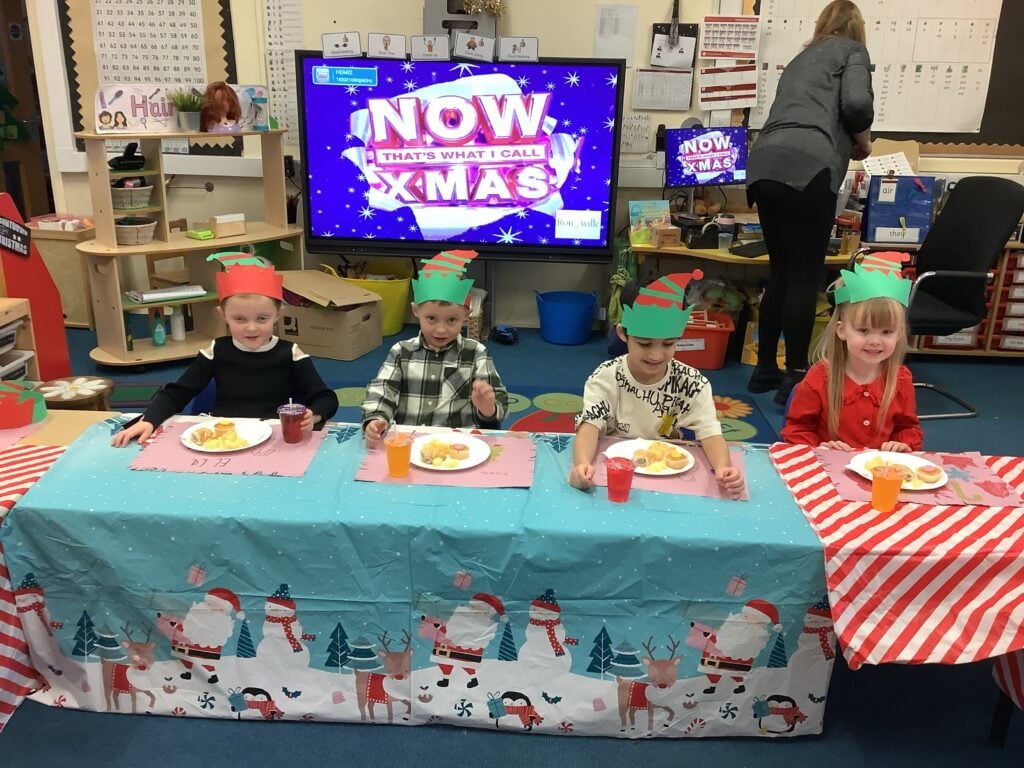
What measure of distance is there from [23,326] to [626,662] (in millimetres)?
2408

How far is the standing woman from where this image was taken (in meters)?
3.69

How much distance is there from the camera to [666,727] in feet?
6.39

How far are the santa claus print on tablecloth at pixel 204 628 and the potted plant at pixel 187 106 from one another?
303cm

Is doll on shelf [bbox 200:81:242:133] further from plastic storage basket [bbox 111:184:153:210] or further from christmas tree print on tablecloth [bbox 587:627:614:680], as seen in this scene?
christmas tree print on tablecloth [bbox 587:627:614:680]

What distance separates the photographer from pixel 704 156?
4.67 m

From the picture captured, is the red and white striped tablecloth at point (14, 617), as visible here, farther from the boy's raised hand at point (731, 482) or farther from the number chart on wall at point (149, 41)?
the number chart on wall at point (149, 41)

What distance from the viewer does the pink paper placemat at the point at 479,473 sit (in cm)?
189

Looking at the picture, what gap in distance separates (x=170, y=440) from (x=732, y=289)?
345cm

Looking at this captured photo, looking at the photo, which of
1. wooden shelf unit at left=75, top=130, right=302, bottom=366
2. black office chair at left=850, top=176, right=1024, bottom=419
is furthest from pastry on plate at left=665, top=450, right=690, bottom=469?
wooden shelf unit at left=75, top=130, right=302, bottom=366

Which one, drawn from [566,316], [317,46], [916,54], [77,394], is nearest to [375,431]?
[77,394]

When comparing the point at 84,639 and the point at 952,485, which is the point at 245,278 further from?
the point at 952,485

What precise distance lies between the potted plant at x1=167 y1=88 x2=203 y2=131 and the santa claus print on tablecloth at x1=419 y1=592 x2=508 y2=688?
324 centimetres

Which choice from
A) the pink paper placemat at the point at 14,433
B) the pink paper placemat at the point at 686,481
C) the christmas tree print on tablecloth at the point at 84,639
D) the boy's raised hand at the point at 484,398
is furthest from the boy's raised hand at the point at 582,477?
the pink paper placemat at the point at 14,433

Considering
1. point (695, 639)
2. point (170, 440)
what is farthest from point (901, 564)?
point (170, 440)
